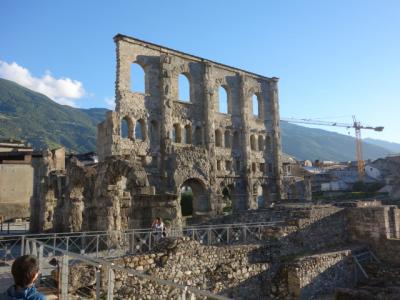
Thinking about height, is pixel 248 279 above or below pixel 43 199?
below

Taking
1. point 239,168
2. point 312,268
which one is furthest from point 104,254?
point 239,168

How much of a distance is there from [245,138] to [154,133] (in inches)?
403

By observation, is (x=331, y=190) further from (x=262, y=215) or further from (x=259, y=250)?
(x=259, y=250)

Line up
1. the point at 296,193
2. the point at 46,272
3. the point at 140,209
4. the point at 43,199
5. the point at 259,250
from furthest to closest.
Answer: the point at 296,193
the point at 43,199
the point at 140,209
the point at 259,250
the point at 46,272

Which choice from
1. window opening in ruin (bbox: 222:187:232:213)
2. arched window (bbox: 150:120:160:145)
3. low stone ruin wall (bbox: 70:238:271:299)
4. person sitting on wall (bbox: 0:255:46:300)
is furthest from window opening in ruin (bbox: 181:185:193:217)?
person sitting on wall (bbox: 0:255:46:300)

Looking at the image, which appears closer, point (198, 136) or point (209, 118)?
point (209, 118)

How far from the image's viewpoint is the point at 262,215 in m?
22.2

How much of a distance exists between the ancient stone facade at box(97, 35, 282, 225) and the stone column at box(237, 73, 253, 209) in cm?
10

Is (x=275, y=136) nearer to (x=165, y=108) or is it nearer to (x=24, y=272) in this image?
(x=165, y=108)

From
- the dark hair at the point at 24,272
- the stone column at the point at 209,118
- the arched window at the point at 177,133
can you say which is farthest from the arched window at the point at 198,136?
the dark hair at the point at 24,272

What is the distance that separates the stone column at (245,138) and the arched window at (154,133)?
9.77 metres

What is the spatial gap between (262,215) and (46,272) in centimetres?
1387

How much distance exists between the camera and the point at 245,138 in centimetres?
3825

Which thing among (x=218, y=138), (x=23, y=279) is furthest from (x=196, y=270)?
(x=218, y=138)
